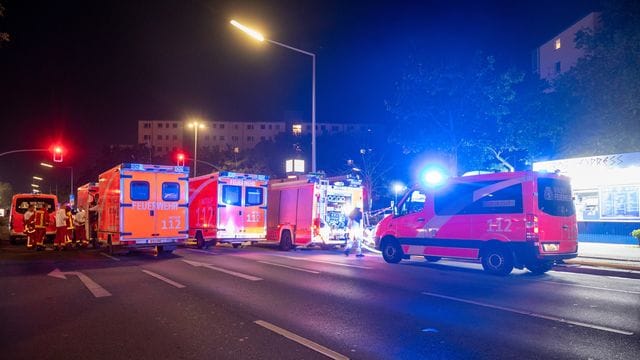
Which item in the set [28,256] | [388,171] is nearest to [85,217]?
[28,256]

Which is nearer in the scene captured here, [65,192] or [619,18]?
[619,18]

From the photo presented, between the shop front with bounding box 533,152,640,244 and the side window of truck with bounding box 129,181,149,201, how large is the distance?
15.9 metres

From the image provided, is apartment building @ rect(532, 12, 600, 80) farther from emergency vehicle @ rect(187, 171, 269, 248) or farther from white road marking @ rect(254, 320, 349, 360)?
white road marking @ rect(254, 320, 349, 360)

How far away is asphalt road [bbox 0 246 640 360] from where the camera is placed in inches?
237

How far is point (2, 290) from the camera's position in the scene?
10430mm

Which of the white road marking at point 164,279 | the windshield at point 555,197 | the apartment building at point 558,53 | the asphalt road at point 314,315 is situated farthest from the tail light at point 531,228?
the apartment building at point 558,53

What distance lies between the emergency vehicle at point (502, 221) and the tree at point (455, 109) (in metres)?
12.2

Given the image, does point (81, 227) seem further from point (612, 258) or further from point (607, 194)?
point (607, 194)

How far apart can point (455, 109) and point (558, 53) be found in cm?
3908

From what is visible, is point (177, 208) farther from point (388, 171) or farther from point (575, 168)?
point (388, 171)

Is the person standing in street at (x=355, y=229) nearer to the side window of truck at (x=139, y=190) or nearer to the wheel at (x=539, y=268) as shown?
the wheel at (x=539, y=268)

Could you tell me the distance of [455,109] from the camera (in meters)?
26.4

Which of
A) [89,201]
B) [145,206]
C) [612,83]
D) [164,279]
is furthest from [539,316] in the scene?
[89,201]

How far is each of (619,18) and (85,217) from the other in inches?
965
